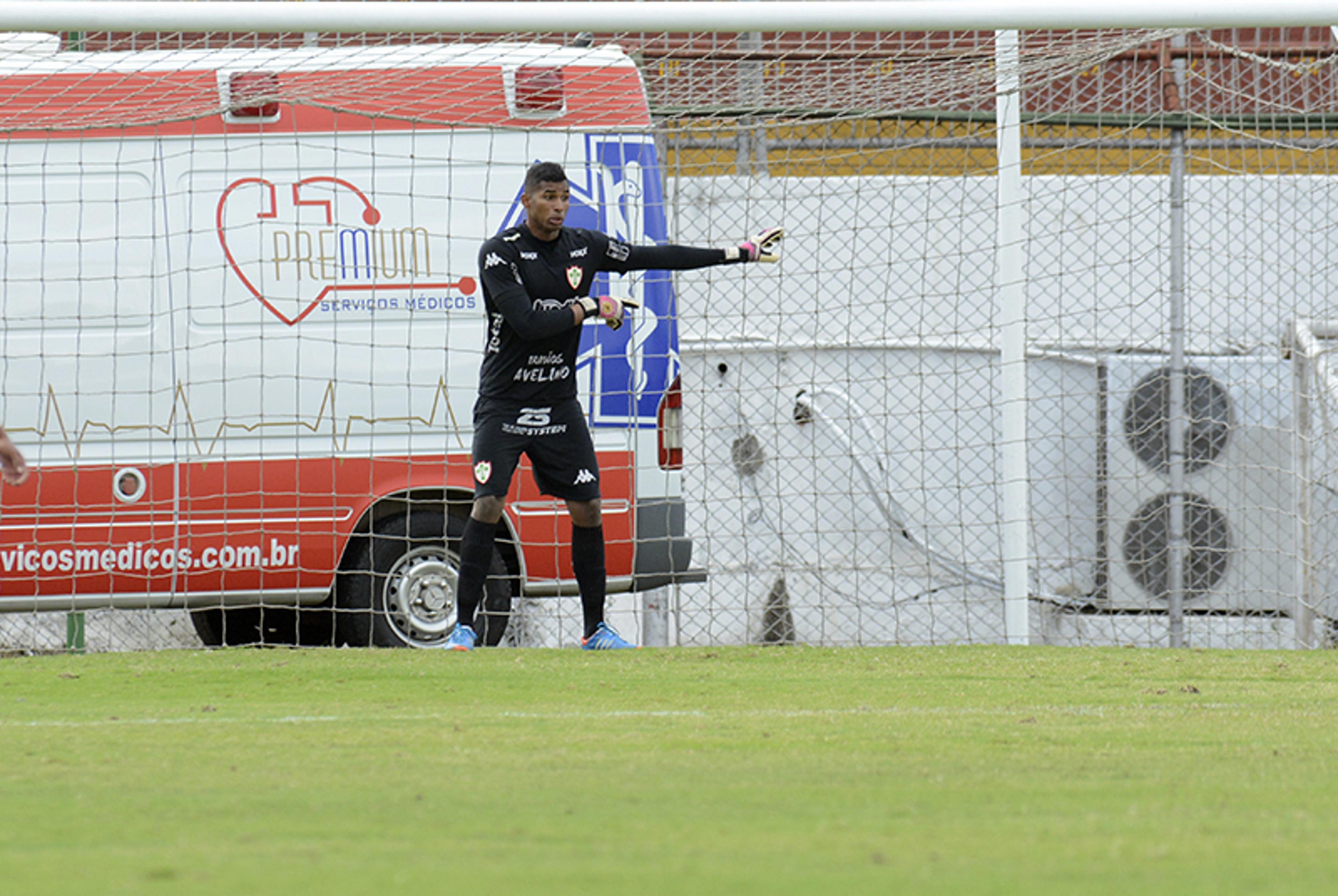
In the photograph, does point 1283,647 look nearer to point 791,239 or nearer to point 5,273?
point 791,239

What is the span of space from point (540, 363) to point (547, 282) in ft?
0.99

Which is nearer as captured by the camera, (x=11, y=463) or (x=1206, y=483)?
(x=11, y=463)

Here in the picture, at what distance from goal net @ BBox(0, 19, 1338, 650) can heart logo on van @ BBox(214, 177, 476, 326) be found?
0.02 metres

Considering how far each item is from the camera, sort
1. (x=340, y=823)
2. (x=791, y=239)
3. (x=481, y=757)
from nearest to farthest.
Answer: (x=340, y=823) → (x=481, y=757) → (x=791, y=239)

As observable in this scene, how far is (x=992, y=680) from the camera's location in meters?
5.22

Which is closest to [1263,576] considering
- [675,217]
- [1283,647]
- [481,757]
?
[1283,647]

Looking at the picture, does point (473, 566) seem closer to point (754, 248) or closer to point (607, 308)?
point (607, 308)

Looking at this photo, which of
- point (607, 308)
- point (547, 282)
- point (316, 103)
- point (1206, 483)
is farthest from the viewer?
point (1206, 483)

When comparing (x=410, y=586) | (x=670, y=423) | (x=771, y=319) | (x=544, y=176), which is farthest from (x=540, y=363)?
(x=771, y=319)

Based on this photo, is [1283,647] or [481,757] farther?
[1283,647]

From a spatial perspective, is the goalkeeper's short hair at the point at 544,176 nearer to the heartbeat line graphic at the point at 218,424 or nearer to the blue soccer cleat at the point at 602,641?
the heartbeat line graphic at the point at 218,424

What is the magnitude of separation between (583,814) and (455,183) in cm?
444

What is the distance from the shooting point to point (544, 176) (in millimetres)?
5730

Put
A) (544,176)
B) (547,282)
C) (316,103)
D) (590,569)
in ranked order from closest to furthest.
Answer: (544,176) → (547,282) → (590,569) → (316,103)
